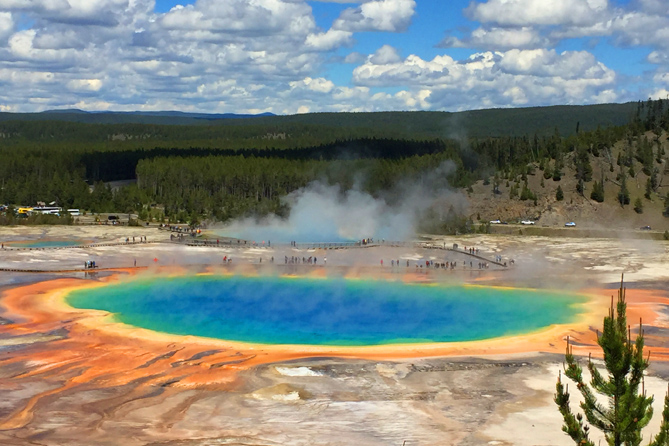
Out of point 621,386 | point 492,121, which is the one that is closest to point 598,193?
point 621,386

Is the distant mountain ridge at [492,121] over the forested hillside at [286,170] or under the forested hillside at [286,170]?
over

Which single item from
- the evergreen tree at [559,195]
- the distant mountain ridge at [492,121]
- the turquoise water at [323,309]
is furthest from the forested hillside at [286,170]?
the distant mountain ridge at [492,121]

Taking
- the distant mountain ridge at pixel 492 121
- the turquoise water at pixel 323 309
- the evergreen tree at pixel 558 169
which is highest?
the distant mountain ridge at pixel 492 121

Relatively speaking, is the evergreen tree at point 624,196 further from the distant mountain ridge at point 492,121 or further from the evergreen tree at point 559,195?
the distant mountain ridge at point 492,121

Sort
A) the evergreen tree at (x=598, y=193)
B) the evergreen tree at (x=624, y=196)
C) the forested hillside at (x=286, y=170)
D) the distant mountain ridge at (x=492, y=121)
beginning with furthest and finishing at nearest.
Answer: the distant mountain ridge at (x=492, y=121) < the forested hillside at (x=286, y=170) < the evergreen tree at (x=598, y=193) < the evergreen tree at (x=624, y=196)

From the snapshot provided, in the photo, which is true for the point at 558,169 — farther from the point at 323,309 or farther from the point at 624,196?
the point at 323,309

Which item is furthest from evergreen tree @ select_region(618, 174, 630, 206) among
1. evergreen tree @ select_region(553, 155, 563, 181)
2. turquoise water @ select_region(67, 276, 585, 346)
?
turquoise water @ select_region(67, 276, 585, 346)
